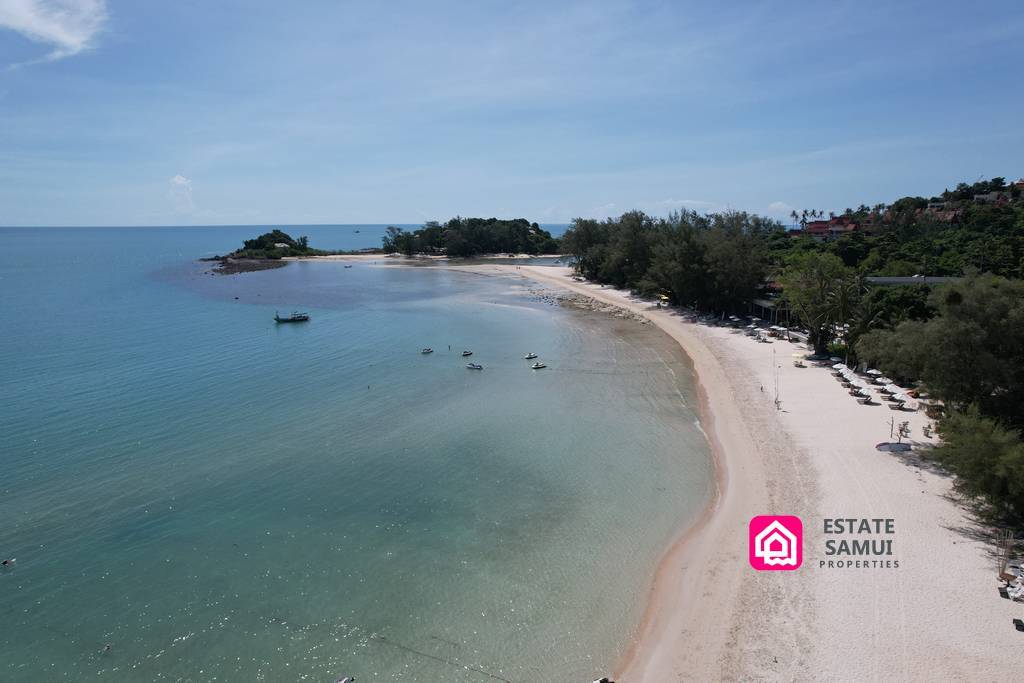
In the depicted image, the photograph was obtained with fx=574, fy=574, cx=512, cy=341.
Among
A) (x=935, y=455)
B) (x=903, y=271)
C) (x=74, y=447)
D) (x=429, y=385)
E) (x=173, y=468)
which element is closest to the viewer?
(x=935, y=455)

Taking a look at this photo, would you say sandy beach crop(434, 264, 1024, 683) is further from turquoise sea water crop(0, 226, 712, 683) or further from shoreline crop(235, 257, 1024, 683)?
turquoise sea water crop(0, 226, 712, 683)

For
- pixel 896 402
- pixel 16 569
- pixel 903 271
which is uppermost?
pixel 903 271

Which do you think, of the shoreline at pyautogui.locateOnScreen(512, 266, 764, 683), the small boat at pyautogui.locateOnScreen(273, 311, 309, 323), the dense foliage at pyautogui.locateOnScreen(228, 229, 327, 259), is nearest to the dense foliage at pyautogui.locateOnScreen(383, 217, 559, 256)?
the dense foliage at pyautogui.locateOnScreen(228, 229, 327, 259)

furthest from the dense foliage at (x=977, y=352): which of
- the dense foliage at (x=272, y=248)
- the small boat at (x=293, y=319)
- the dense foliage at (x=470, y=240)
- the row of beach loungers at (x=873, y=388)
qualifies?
the dense foliage at (x=272, y=248)

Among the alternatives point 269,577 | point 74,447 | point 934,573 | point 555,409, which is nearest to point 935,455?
point 934,573

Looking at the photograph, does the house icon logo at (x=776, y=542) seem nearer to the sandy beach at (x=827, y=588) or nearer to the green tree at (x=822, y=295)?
the sandy beach at (x=827, y=588)

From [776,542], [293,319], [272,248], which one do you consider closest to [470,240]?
[272,248]

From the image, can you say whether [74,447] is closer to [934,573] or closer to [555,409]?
[555,409]
